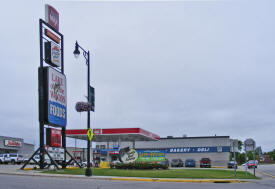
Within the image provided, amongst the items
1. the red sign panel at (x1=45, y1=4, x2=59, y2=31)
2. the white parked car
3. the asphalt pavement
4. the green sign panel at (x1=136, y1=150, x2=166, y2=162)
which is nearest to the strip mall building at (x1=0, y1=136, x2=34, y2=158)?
the white parked car

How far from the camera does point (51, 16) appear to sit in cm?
2936

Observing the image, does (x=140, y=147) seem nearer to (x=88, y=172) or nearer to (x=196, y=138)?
(x=196, y=138)

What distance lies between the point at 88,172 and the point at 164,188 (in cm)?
800

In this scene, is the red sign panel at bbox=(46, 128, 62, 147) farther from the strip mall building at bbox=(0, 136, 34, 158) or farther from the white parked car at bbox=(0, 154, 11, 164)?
the strip mall building at bbox=(0, 136, 34, 158)

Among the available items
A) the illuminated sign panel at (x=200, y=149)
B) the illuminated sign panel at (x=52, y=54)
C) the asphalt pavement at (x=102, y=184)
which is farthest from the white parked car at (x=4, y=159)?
the asphalt pavement at (x=102, y=184)

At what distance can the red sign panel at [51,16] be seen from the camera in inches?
1137

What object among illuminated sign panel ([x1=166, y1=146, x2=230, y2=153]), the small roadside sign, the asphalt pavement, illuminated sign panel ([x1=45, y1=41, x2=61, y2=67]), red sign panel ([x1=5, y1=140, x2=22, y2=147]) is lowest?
illuminated sign panel ([x1=166, y1=146, x2=230, y2=153])

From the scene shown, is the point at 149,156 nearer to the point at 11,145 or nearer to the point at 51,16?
the point at 51,16

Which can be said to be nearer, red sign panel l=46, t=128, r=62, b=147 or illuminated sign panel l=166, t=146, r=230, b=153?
red sign panel l=46, t=128, r=62, b=147

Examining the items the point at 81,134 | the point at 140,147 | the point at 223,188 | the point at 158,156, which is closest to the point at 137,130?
the point at 81,134

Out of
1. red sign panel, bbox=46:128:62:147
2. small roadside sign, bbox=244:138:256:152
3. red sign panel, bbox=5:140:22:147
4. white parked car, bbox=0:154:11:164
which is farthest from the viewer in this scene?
red sign panel, bbox=5:140:22:147

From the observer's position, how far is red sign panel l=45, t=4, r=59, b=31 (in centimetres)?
2888

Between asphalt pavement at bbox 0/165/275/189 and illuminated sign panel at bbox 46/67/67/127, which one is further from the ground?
illuminated sign panel at bbox 46/67/67/127

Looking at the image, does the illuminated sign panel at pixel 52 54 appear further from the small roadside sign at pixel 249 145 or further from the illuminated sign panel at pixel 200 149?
the illuminated sign panel at pixel 200 149
